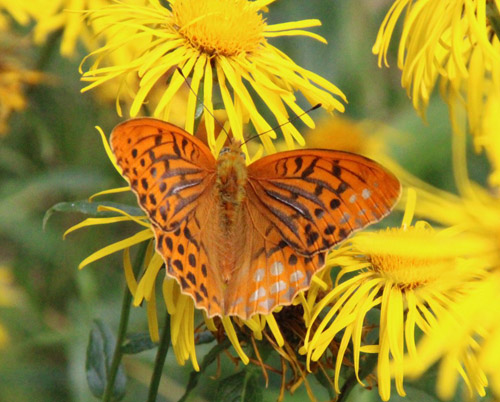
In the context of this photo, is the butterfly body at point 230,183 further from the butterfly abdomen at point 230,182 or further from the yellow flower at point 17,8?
the yellow flower at point 17,8

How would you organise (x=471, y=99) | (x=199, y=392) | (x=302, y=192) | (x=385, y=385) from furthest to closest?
(x=199, y=392)
(x=471, y=99)
(x=302, y=192)
(x=385, y=385)

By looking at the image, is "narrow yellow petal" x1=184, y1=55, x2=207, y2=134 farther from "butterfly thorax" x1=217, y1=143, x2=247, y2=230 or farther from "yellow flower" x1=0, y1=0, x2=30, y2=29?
"yellow flower" x1=0, y1=0, x2=30, y2=29

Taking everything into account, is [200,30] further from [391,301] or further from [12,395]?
[12,395]

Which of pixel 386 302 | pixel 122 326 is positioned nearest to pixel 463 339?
pixel 386 302

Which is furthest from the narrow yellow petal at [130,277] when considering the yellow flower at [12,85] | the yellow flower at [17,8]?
the yellow flower at [17,8]

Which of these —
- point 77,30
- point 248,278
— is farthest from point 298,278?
point 77,30

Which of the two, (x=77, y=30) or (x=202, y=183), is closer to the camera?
(x=202, y=183)

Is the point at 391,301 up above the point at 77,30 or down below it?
below
